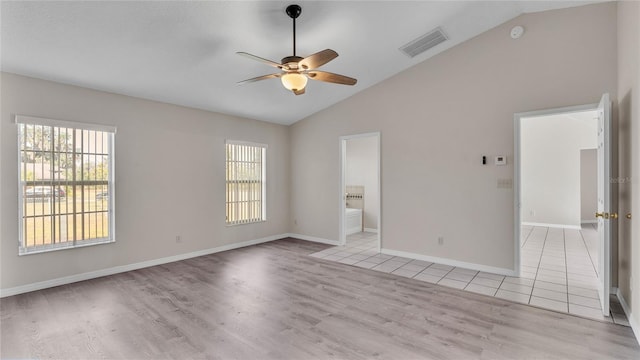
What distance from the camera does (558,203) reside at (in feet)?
25.3

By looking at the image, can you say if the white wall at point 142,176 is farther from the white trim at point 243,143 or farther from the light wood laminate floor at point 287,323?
the light wood laminate floor at point 287,323

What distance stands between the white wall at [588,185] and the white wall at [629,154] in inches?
250

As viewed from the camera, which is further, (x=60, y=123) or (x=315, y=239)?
(x=315, y=239)

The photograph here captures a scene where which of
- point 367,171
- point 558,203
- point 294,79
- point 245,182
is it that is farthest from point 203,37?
point 558,203

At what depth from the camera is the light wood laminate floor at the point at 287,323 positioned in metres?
2.32

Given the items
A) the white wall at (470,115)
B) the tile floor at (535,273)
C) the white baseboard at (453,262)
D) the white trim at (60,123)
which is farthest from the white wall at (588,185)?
the white trim at (60,123)

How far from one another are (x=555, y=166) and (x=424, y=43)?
20.5 feet

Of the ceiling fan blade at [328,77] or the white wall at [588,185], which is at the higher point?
the ceiling fan blade at [328,77]

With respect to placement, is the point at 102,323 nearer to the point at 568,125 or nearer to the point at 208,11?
the point at 208,11

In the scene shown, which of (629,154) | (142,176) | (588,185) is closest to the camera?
(629,154)

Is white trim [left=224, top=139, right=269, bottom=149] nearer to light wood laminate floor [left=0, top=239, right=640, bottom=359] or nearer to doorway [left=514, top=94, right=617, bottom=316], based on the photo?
light wood laminate floor [left=0, top=239, right=640, bottom=359]

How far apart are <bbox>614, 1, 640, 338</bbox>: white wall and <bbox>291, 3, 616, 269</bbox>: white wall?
0.43m

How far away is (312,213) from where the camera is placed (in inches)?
251

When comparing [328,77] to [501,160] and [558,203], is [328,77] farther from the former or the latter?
[558,203]
